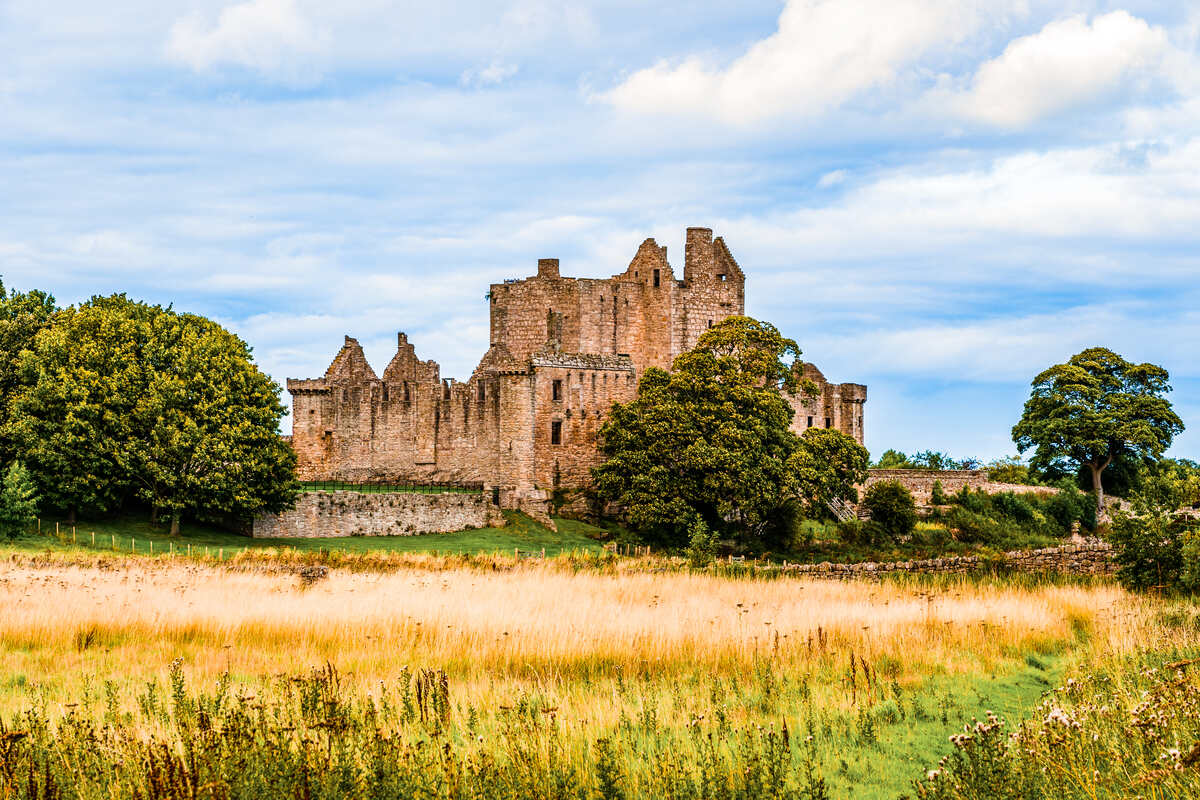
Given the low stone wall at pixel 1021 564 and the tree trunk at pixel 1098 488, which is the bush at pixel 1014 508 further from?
the low stone wall at pixel 1021 564

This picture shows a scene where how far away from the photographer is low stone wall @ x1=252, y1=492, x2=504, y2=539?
45831mm

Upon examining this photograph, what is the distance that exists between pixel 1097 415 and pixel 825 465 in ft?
64.6

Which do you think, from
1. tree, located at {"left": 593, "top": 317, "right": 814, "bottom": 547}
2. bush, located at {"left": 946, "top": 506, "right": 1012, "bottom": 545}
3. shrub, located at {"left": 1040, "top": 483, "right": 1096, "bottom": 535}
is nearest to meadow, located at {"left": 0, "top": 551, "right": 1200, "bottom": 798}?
tree, located at {"left": 593, "top": 317, "right": 814, "bottom": 547}

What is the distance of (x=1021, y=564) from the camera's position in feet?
97.0

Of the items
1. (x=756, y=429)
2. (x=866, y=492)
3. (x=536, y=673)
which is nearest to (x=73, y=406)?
(x=756, y=429)

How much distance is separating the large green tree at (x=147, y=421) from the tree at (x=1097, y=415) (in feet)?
136

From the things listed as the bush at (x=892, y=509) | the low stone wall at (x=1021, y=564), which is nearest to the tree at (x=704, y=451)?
the bush at (x=892, y=509)

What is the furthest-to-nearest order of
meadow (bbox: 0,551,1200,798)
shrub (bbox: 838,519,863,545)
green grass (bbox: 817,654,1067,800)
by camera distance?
shrub (bbox: 838,519,863,545), green grass (bbox: 817,654,1067,800), meadow (bbox: 0,551,1200,798)

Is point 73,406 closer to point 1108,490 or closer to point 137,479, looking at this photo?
point 137,479

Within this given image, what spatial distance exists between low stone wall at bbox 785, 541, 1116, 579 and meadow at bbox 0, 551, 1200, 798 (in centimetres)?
512

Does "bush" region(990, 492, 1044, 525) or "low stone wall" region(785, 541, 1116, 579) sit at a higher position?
"bush" region(990, 492, 1044, 525)

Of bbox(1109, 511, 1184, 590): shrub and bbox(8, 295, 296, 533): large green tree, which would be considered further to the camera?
bbox(8, 295, 296, 533): large green tree

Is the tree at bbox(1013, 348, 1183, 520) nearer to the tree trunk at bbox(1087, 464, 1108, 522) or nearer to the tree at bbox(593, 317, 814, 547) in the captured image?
the tree trunk at bbox(1087, 464, 1108, 522)

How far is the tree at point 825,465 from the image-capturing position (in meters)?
48.0
